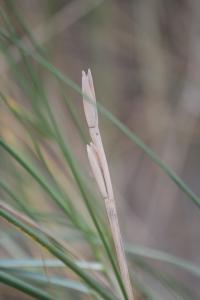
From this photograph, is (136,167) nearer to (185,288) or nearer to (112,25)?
(112,25)

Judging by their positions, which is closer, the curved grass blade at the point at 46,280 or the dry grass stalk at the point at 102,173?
the dry grass stalk at the point at 102,173

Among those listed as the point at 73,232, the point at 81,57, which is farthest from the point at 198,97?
the point at 73,232

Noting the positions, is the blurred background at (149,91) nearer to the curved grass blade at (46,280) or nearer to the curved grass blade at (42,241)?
the curved grass blade at (46,280)

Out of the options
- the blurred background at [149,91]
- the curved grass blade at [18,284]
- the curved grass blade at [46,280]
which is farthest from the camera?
the blurred background at [149,91]

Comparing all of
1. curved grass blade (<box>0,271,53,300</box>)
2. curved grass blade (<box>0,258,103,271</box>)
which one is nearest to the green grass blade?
curved grass blade (<box>0,258,103,271</box>)

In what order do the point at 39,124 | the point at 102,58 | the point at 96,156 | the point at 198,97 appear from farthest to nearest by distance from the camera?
the point at 102,58 < the point at 198,97 < the point at 39,124 < the point at 96,156

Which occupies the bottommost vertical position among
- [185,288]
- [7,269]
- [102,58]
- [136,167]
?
[7,269]

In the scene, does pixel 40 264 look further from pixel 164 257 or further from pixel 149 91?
pixel 149 91

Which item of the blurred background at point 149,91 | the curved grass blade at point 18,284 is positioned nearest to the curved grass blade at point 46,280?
the curved grass blade at point 18,284

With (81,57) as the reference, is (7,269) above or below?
below

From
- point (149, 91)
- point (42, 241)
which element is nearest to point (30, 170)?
point (42, 241)

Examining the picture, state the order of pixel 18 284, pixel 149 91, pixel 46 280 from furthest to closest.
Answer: pixel 149 91, pixel 46 280, pixel 18 284
